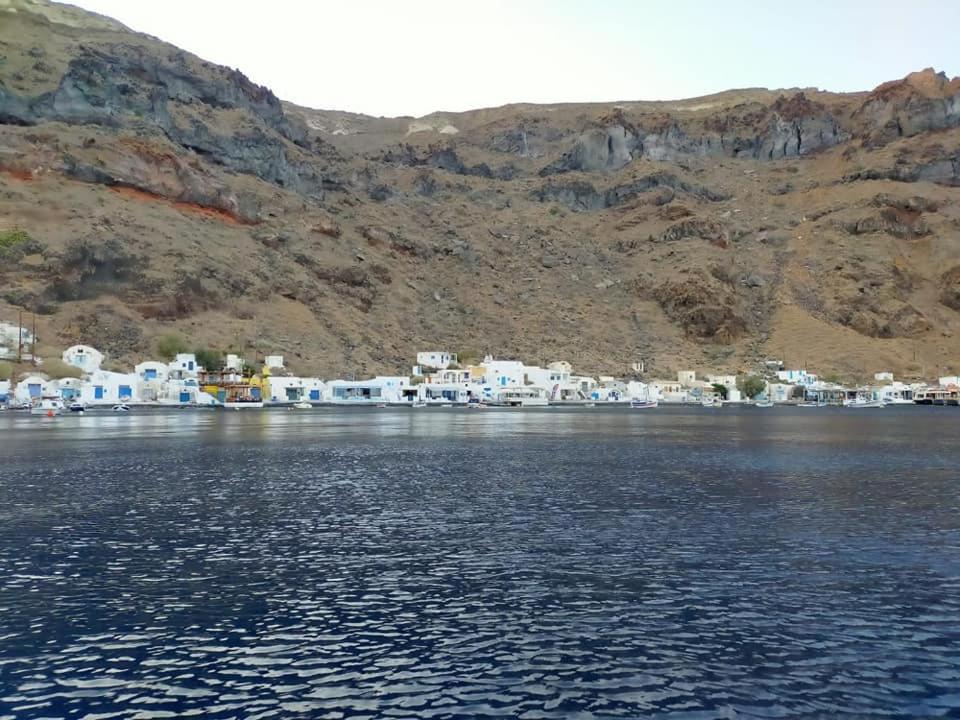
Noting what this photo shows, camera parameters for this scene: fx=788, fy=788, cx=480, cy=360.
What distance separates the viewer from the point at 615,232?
190875 mm

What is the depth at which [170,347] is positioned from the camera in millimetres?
110250

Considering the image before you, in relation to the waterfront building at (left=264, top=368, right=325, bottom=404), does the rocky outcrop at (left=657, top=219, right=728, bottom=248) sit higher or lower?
higher

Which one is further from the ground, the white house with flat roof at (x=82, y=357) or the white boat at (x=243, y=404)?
the white house with flat roof at (x=82, y=357)

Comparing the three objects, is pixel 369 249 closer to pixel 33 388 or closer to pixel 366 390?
pixel 366 390

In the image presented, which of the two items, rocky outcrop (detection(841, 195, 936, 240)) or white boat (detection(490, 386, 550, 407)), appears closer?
white boat (detection(490, 386, 550, 407))

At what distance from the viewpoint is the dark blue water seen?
1284 cm

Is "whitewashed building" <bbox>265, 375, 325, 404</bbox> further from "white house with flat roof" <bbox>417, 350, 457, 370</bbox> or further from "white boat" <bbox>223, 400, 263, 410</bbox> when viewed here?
"white house with flat roof" <bbox>417, 350, 457, 370</bbox>

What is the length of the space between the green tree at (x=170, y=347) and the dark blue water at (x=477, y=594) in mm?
70971

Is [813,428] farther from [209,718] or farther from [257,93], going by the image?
[257,93]

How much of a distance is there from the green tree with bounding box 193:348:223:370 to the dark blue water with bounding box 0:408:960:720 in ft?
229

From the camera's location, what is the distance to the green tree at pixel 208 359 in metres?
110

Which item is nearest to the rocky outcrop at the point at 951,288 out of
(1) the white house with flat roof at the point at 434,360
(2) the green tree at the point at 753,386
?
(2) the green tree at the point at 753,386

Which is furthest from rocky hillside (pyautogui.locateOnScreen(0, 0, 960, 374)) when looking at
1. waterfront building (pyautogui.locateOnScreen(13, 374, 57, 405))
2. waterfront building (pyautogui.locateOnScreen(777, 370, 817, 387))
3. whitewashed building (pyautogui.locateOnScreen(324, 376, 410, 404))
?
waterfront building (pyautogui.locateOnScreen(777, 370, 817, 387))

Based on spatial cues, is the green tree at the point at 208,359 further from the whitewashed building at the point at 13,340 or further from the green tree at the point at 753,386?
the green tree at the point at 753,386
